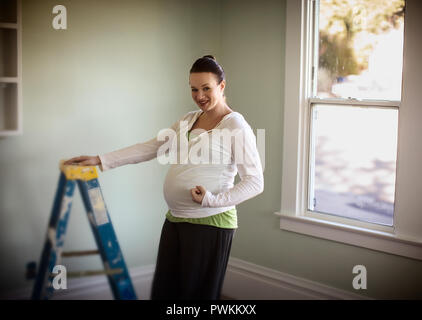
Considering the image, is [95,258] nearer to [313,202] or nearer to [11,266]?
[11,266]

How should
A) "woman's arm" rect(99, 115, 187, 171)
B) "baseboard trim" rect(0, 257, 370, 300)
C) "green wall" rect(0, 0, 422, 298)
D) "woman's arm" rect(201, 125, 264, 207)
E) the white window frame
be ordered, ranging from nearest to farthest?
"woman's arm" rect(201, 125, 264, 207) < "woman's arm" rect(99, 115, 187, 171) < the white window frame < "green wall" rect(0, 0, 422, 298) < "baseboard trim" rect(0, 257, 370, 300)

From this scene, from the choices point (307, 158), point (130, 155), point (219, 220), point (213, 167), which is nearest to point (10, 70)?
point (130, 155)

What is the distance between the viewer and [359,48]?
2.58 metres

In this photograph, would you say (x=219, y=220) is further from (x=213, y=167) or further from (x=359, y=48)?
(x=359, y=48)

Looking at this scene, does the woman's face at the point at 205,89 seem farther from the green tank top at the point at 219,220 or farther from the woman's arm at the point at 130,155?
the green tank top at the point at 219,220

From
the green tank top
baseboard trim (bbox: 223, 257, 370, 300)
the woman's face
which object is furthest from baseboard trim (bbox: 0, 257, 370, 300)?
the woman's face

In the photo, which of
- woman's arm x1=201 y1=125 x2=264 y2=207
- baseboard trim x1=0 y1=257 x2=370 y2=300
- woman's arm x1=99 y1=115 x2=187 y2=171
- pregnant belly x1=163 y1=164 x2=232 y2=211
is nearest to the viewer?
woman's arm x1=201 y1=125 x2=264 y2=207

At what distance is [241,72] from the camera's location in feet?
10.1

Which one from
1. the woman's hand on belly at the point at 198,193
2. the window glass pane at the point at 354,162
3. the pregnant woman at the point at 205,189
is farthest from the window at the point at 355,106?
the woman's hand on belly at the point at 198,193

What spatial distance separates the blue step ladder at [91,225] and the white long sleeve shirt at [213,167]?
1.22ft

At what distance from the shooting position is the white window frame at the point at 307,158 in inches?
94.3

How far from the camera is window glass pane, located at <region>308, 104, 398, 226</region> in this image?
99.8 inches

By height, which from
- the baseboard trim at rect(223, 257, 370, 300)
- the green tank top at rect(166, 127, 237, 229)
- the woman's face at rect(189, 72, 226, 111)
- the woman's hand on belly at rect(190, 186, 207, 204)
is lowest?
the baseboard trim at rect(223, 257, 370, 300)

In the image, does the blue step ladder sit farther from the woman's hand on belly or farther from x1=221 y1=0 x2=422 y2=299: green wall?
x1=221 y1=0 x2=422 y2=299: green wall
